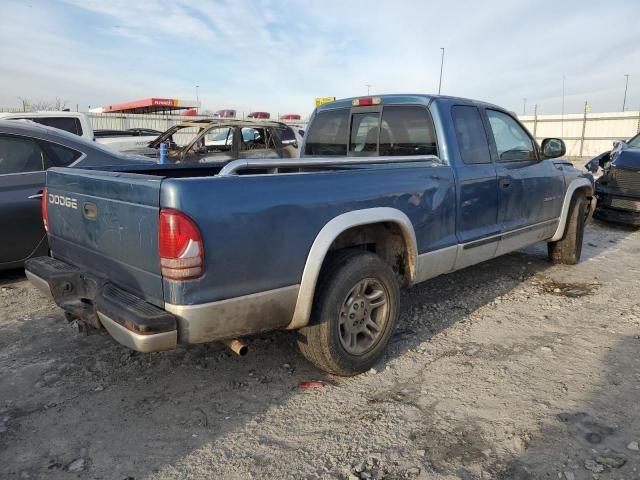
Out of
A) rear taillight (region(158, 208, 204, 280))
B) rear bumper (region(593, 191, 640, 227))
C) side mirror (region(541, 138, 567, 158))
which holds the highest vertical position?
side mirror (region(541, 138, 567, 158))

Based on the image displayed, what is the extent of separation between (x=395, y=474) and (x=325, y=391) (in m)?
0.86

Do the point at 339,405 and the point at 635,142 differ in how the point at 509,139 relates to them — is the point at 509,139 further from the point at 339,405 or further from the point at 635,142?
the point at 635,142

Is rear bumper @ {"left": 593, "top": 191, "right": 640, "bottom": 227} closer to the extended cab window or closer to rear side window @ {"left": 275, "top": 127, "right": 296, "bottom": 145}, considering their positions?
the extended cab window

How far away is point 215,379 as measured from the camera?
11.0 ft

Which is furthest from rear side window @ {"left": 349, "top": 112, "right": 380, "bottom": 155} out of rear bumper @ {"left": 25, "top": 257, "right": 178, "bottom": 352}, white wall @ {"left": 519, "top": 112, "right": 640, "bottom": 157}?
white wall @ {"left": 519, "top": 112, "right": 640, "bottom": 157}

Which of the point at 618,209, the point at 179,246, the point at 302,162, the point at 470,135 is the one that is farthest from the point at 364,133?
the point at 618,209

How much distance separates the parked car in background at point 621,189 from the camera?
8.34 meters

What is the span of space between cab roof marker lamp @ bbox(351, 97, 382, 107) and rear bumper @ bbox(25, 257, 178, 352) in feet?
9.06

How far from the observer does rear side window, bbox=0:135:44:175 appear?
4914mm

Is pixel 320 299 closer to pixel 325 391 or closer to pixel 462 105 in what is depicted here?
pixel 325 391

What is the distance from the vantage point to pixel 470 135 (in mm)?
4336

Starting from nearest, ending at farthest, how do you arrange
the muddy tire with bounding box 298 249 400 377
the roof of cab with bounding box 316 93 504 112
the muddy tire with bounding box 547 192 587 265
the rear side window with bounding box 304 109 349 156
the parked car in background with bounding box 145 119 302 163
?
the muddy tire with bounding box 298 249 400 377 < the roof of cab with bounding box 316 93 504 112 < the rear side window with bounding box 304 109 349 156 < the muddy tire with bounding box 547 192 587 265 < the parked car in background with bounding box 145 119 302 163

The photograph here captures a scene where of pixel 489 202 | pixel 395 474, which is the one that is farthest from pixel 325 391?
pixel 489 202

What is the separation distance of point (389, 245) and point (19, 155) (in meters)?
3.79
